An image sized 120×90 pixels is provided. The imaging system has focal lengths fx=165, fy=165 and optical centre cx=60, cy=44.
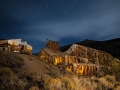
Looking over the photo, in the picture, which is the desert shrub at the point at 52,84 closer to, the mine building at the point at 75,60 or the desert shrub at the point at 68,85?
the desert shrub at the point at 68,85

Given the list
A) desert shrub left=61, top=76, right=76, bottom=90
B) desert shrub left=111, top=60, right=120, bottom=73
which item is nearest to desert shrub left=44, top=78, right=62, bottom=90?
desert shrub left=61, top=76, right=76, bottom=90

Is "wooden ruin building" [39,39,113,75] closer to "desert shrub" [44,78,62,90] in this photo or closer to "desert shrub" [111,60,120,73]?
"desert shrub" [111,60,120,73]

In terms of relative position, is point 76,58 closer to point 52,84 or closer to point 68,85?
point 68,85

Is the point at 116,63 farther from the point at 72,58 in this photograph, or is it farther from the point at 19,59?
the point at 19,59

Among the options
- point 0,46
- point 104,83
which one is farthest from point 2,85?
point 0,46

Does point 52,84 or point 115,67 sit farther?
point 115,67

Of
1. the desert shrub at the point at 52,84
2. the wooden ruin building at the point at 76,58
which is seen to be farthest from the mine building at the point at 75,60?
the desert shrub at the point at 52,84

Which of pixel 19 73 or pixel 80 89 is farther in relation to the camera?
pixel 80 89

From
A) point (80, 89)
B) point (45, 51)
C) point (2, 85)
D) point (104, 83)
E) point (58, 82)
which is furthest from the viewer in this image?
point (45, 51)

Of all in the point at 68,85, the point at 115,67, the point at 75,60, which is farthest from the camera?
the point at 75,60

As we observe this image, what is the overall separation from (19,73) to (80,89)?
7197 millimetres

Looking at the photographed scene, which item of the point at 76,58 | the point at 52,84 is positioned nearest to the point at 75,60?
the point at 76,58

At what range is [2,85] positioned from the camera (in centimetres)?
1359

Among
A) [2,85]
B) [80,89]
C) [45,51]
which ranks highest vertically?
[45,51]
